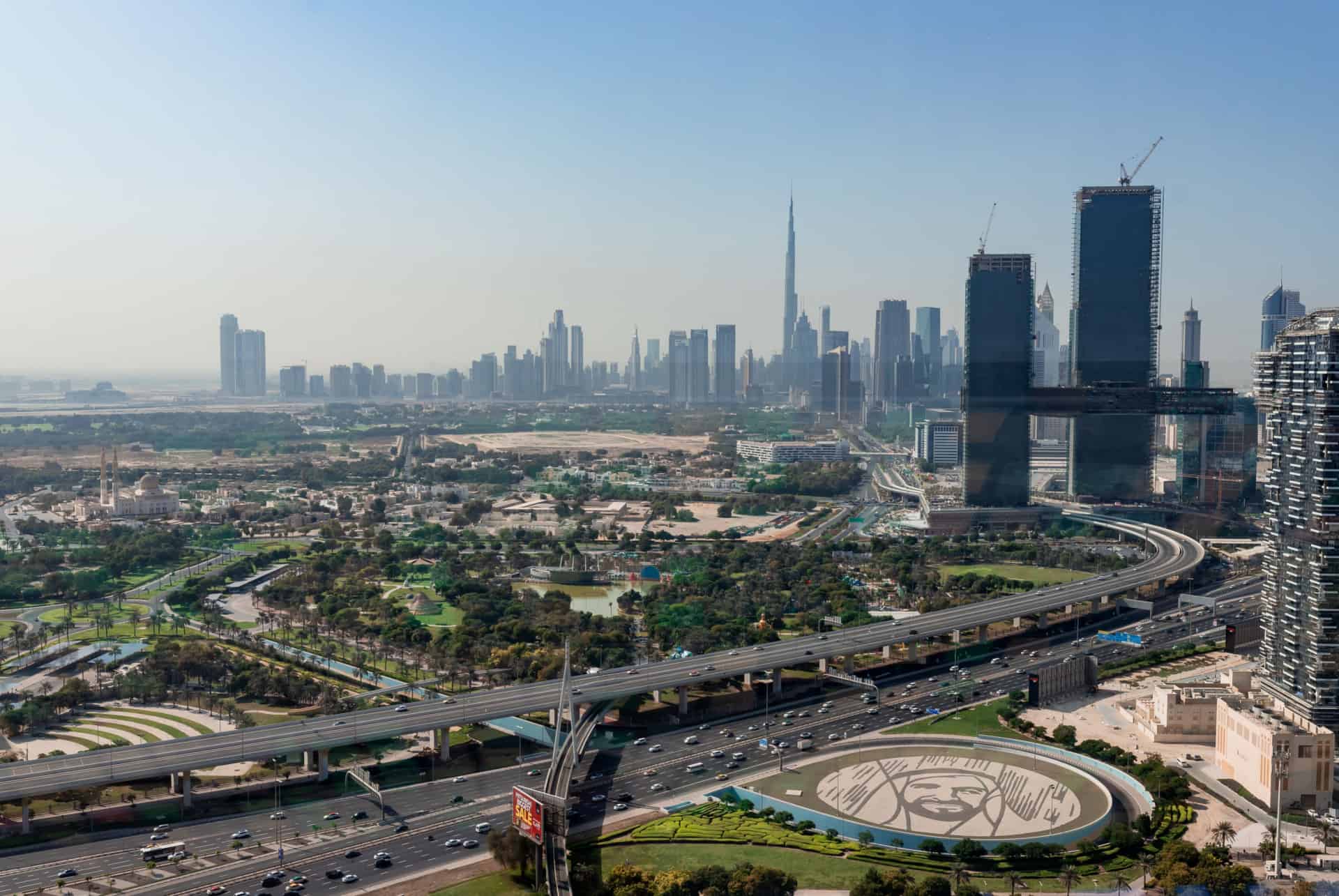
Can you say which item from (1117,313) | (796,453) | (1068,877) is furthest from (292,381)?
(1068,877)

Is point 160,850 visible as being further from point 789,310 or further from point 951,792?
point 789,310

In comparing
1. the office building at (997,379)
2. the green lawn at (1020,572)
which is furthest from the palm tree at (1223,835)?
the office building at (997,379)

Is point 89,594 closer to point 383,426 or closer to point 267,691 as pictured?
point 267,691

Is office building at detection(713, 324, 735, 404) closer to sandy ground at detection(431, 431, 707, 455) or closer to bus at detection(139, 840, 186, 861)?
sandy ground at detection(431, 431, 707, 455)

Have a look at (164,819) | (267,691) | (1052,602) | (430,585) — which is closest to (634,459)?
(430,585)

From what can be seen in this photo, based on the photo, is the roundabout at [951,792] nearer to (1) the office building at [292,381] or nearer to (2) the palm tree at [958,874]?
(2) the palm tree at [958,874]

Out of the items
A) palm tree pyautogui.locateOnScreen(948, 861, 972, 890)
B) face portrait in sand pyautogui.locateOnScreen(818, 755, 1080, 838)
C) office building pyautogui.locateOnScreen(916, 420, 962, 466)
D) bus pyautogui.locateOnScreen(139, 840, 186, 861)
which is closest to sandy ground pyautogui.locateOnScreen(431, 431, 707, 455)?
office building pyautogui.locateOnScreen(916, 420, 962, 466)

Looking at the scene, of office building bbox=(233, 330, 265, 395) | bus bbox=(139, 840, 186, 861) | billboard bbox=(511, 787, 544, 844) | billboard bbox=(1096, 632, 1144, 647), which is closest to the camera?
billboard bbox=(511, 787, 544, 844)
